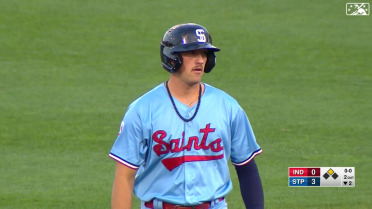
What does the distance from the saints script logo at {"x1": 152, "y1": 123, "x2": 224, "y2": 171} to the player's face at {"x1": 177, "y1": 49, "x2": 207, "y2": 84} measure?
11.0 inches

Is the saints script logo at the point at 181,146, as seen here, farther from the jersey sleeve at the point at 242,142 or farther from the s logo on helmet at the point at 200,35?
the s logo on helmet at the point at 200,35

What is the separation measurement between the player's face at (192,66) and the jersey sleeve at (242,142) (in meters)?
0.34

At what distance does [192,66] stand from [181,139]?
Answer: 1.37 ft

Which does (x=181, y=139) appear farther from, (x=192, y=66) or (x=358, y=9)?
(x=358, y=9)

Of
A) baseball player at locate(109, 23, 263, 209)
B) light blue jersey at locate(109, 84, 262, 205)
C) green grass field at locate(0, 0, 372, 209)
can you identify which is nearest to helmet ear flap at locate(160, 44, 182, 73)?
baseball player at locate(109, 23, 263, 209)

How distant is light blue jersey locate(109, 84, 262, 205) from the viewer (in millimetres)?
5098

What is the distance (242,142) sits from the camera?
17.4 ft

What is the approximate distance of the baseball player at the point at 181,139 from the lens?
5102mm

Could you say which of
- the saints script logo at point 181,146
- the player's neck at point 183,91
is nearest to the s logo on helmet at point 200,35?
the player's neck at point 183,91

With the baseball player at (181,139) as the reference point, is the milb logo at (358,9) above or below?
above

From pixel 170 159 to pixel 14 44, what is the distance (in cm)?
1093

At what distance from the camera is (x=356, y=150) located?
11180 mm

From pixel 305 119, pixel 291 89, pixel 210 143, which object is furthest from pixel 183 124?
pixel 291 89

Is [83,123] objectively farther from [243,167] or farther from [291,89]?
[243,167]
